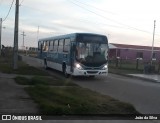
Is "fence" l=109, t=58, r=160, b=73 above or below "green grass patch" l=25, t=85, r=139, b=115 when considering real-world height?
below

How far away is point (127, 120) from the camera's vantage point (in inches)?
387

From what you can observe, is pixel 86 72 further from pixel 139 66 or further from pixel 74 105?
pixel 139 66

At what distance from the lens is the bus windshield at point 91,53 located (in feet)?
73.2

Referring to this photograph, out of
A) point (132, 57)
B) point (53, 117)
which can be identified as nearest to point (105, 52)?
point (53, 117)

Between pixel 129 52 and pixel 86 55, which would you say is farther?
pixel 129 52

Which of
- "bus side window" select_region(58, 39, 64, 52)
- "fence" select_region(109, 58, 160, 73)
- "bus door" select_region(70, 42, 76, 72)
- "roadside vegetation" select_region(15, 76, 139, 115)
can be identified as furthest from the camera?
"fence" select_region(109, 58, 160, 73)

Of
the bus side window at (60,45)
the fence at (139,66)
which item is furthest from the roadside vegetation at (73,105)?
the fence at (139,66)

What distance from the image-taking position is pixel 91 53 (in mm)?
22469

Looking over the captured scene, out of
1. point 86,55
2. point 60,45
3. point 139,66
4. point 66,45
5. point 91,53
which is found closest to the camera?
point 86,55

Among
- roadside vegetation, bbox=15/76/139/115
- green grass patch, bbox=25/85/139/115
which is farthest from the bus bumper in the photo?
green grass patch, bbox=25/85/139/115

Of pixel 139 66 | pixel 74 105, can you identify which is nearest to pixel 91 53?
pixel 74 105

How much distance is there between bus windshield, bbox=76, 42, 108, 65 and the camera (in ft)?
73.2

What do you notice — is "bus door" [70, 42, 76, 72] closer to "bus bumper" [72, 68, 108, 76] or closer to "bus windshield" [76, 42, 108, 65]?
"bus windshield" [76, 42, 108, 65]

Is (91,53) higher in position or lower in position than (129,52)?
higher
